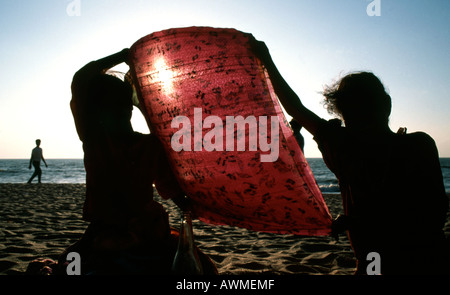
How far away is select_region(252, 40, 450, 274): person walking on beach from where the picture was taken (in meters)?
1.25

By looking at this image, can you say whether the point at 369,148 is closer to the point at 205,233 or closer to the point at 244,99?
the point at 244,99

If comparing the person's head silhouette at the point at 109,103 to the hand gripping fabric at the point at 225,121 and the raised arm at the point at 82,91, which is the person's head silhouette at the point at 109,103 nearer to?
the raised arm at the point at 82,91

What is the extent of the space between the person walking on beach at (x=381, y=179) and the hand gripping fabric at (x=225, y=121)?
162mm

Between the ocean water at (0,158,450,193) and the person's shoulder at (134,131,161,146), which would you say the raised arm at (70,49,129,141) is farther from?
the ocean water at (0,158,450,193)

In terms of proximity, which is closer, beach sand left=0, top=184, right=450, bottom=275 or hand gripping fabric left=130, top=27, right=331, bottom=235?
hand gripping fabric left=130, top=27, right=331, bottom=235

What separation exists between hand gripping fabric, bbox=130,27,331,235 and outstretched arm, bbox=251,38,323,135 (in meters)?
0.04

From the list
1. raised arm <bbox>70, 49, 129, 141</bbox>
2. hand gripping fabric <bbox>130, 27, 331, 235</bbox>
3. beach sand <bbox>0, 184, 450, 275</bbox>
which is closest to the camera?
hand gripping fabric <bbox>130, 27, 331, 235</bbox>

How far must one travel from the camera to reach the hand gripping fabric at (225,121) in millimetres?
1217

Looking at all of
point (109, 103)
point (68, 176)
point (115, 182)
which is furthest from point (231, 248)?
point (68, 176)

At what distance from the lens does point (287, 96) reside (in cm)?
137

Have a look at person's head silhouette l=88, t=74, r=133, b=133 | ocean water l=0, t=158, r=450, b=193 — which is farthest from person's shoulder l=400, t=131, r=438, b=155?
ocean water l=0, t=158, r=450, b=193

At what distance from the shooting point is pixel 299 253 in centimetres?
343

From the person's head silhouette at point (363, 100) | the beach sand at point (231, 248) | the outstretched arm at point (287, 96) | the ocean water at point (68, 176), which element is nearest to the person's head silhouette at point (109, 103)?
the outstretched arm at point (287, 96)

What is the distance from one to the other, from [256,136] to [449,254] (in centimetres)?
96
